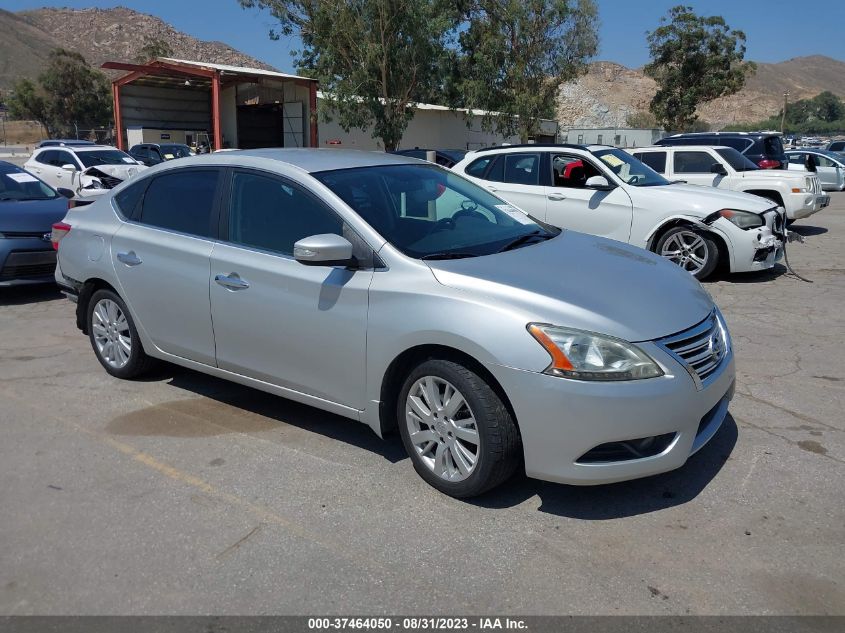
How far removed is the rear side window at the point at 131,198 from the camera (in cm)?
531

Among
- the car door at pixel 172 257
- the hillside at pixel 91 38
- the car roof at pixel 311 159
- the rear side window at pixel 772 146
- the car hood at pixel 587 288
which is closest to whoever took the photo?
the car hood at pixel 587 288

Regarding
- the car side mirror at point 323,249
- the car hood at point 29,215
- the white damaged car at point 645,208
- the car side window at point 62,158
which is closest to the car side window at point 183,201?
the car side mirror at point 323,249

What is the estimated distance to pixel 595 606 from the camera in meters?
2.88

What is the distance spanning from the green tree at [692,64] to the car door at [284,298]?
33.7m

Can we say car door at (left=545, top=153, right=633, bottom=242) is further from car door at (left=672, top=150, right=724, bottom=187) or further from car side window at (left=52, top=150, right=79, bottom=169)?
car side window at (left=52, top=150, right=79, bottom=169)

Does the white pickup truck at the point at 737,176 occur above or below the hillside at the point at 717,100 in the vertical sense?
below

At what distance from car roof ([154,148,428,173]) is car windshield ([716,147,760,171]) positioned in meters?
9.47

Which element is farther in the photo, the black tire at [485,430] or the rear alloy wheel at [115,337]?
the rear alloy wheel at [115,337]

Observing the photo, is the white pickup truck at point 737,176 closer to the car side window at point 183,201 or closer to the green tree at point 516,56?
the car side window at point 183,201

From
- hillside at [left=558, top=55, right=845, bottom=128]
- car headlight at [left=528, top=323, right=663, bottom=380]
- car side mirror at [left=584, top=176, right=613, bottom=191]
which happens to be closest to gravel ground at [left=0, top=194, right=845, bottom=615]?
car headlight at [left=528, top=323, right=663, bottom=380]

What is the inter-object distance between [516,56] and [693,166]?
1846 centimetres

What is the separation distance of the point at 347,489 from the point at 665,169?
36.0 feet

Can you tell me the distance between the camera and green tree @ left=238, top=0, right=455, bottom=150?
23.4 meters

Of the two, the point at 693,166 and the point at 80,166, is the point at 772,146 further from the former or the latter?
the point at 80,166
